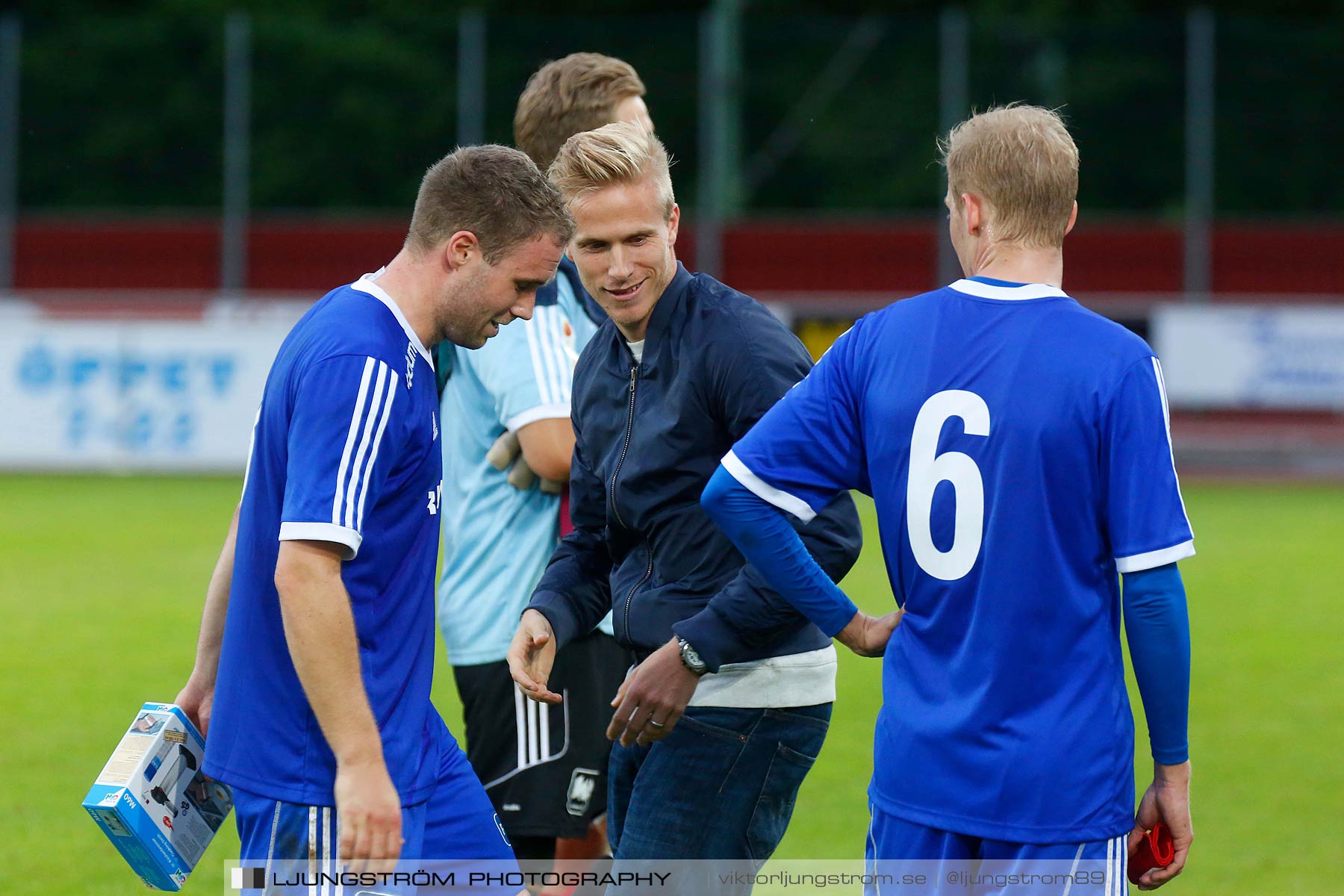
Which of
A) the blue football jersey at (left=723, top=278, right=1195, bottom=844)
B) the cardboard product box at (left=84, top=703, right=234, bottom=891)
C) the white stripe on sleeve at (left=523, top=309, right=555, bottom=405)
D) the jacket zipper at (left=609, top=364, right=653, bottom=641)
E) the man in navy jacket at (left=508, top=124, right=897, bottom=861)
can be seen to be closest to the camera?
the blue football jersey at (left=723, top=278, right=1195, bottom=844)

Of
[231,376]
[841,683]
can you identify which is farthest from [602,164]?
[231,376]

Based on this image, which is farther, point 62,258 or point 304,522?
point 62,258

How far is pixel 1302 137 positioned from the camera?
2669 centimetres

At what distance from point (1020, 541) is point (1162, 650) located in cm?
30

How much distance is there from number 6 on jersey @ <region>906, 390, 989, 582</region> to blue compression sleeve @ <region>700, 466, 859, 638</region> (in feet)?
0.65

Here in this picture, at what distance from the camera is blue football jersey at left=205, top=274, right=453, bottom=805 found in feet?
9.25

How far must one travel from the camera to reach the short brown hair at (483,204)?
306 centimetres

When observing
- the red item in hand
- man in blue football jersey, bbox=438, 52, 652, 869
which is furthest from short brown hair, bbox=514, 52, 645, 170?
the red item in hand

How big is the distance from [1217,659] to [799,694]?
655 cm

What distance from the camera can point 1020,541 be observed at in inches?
107

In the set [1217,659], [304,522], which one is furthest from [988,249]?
[1217,659]

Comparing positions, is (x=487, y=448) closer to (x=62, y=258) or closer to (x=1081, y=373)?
(x=1081, y=373)

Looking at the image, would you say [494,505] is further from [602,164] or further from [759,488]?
[759,488]

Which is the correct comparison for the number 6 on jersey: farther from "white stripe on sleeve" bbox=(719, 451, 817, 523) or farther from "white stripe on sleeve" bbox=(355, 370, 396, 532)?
"white stripe on sleeve" bbox=(355, 370, 396, 532)
